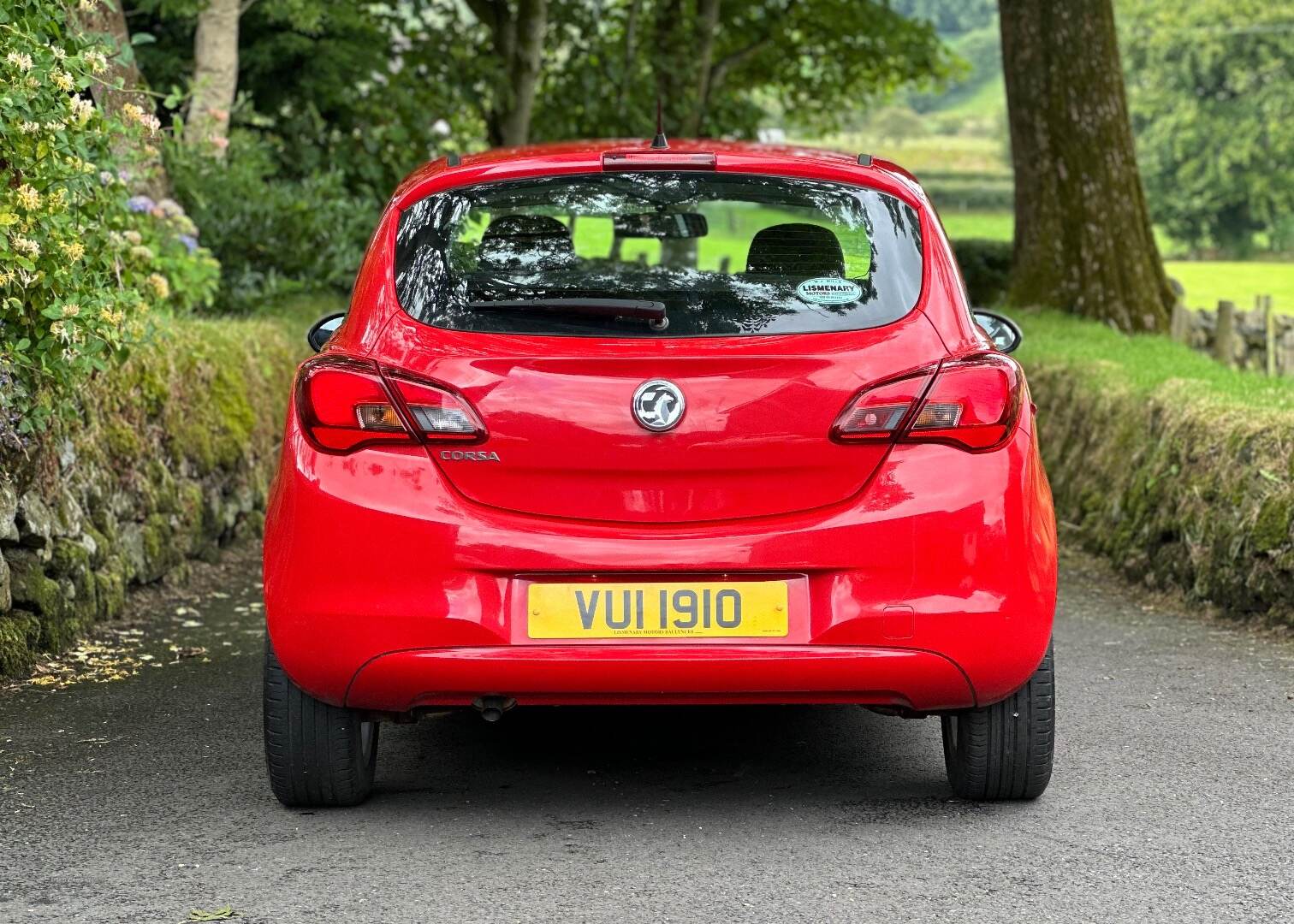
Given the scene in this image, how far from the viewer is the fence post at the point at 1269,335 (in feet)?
54.7

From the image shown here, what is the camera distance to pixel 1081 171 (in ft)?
51.3

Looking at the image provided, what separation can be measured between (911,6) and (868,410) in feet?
422

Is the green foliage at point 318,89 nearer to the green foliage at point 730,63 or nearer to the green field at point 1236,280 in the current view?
the green foliage at point 730,63

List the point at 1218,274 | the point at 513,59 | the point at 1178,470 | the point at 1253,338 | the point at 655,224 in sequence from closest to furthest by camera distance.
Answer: the point at 655,224
the point at 1178,470
the point at 1253,338
the point at 513,59
the point at 1218,274

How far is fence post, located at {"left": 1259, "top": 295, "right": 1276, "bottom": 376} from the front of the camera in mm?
16672

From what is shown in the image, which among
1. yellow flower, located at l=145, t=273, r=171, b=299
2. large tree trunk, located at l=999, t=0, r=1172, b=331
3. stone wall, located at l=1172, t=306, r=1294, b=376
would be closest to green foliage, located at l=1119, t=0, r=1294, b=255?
stone wall, located at l=1172, t=306, r=1294, b=376

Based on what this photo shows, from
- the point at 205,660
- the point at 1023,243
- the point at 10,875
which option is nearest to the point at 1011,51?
the point at 1023,243

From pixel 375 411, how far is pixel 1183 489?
4.51 m

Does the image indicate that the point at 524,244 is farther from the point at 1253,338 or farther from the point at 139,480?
the point at 1253,338

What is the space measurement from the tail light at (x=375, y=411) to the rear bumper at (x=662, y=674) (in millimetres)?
482

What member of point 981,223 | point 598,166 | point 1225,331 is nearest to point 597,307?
point 598,166

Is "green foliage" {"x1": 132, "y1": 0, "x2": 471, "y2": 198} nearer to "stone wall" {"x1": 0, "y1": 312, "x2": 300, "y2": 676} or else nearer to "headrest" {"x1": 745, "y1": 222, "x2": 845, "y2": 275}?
"stone wall" {"x1": 0, "y1": 312, "x2": 300, "y2": 676}

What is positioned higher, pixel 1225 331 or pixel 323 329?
pixel 323 329

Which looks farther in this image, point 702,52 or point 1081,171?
point 702,52
